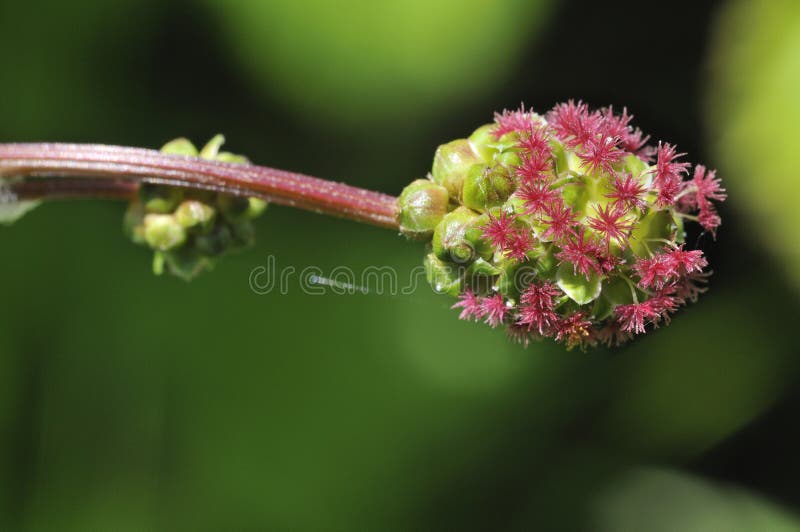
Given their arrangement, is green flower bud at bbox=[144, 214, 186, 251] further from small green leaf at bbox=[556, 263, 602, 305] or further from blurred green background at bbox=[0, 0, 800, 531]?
blurred green background at bbox=[0, 0, 800, 531]

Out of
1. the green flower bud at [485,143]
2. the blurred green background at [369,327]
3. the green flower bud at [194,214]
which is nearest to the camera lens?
the green flower bud at [485,143]

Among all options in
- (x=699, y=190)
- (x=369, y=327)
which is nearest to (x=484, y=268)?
(x=699, y=190)

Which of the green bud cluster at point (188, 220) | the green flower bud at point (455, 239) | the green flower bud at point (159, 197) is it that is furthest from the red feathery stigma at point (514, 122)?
the green flower bud at point (159, 197)

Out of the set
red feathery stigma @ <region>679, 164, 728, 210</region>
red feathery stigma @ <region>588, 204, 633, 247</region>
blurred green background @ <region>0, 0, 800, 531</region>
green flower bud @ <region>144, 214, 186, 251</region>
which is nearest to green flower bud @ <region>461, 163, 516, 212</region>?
red feathery stigma @ <region>588, 204, 633, 247</region>

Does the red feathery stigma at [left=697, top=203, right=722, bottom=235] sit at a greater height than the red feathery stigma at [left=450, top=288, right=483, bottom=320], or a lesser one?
greater

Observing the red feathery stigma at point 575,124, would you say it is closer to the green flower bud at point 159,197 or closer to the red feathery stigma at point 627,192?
the red feathery stigma at point 627,192
